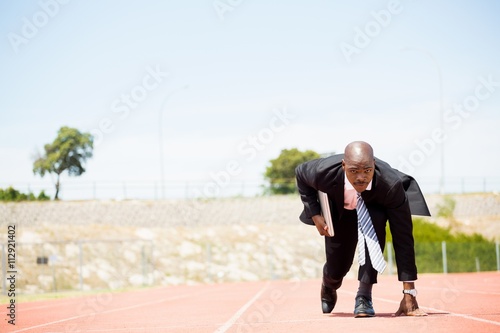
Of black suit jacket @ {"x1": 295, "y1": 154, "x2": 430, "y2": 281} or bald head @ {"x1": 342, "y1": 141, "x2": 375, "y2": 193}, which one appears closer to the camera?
bald head @ {"x1": 342, "y1": 141, "x2": 375, "y2": 193}

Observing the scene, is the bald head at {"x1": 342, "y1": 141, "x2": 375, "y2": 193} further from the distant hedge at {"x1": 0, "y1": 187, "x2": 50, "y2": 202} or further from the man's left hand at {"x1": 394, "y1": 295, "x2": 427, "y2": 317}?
the distant hedge at {"x1": 0, "y1": 187, "x2": 50, "y2": 202}

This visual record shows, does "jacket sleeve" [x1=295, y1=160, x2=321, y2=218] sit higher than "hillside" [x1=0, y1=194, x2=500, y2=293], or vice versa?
"jacket sleeve" [x1=295, y1=160, x2=321, y2=218]

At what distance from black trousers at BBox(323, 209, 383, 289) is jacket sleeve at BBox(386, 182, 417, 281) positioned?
30 cm

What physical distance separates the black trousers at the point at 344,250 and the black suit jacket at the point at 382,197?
0.48 feet

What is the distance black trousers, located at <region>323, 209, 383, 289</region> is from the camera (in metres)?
8.01

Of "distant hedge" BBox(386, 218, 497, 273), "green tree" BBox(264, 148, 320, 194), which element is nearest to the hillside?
"distant hedge" BBox(386, 218, 497, 273)

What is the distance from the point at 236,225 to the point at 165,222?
4.99 meters

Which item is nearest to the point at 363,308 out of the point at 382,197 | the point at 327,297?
the point at 327,297

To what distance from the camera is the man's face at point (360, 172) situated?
7074 mm

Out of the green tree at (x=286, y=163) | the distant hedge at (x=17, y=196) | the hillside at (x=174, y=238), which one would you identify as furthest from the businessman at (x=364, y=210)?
the green tree at (x=286, y=163)

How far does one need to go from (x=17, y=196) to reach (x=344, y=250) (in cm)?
4924

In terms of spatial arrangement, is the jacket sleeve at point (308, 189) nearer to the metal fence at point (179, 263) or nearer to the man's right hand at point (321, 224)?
the man's right hand at point (321, 224)

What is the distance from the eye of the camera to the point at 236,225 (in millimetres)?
55312

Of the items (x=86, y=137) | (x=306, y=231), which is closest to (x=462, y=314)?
(x=306, y=231)
